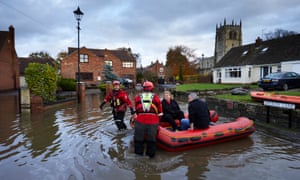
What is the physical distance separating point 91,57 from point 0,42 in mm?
12774

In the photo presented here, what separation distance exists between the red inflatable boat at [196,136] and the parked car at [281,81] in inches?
359

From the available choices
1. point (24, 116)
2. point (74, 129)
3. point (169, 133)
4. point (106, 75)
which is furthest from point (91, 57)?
point (169, 133)

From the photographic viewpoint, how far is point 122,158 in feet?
16.7

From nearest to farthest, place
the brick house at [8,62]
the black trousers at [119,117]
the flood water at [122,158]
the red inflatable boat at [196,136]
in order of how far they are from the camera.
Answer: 1. the flood water at [122,158]
2. the red inflatable boat at [196,136]
3. the black trousers at [119,117]
4. the brick house at [8,62]

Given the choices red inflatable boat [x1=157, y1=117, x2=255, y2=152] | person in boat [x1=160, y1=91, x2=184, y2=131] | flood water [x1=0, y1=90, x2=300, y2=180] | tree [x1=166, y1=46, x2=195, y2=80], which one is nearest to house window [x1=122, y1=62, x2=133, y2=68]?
tree [x1=166, y1=46, x2=195, y2=80]

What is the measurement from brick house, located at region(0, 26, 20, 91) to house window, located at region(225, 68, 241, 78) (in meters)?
27.8

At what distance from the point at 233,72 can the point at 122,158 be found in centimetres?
2485

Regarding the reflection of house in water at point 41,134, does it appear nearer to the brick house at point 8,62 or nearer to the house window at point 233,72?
the brick house at point 8,62

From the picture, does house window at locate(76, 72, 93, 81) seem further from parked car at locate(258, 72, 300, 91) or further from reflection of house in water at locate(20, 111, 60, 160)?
parked car at locate(258, 72, 300, 91)

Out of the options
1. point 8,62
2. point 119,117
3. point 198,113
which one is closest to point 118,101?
point 119,117

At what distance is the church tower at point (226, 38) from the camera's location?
64.9 meters

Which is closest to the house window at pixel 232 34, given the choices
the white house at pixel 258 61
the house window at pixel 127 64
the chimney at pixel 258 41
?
the house window at pixel 127 64

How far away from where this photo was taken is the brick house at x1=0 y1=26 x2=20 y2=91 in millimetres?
26625

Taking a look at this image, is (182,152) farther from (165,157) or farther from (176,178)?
(176,178)
